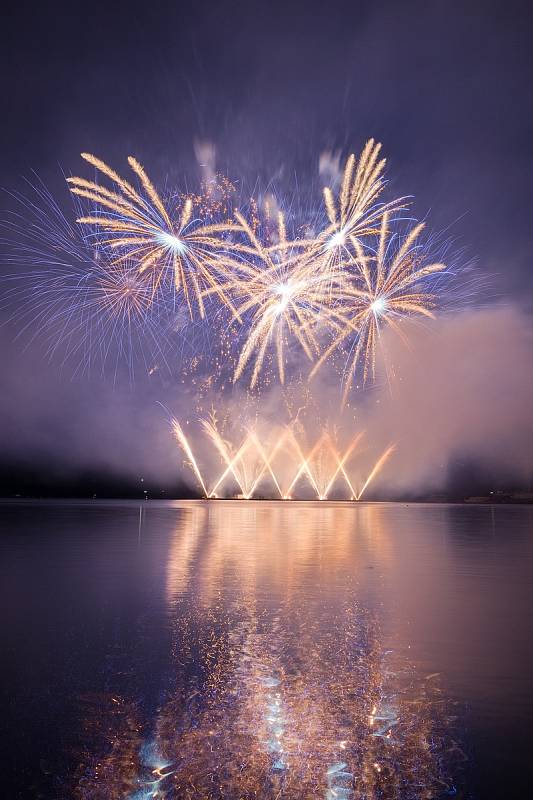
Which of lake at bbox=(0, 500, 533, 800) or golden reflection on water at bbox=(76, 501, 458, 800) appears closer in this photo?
golden reflection on water at bbox=(76, 501, 458, 800)

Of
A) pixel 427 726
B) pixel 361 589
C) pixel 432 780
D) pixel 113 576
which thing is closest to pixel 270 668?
pixel 427 726

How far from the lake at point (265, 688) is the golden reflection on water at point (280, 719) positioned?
0.8 inches

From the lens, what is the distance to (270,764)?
4.99m

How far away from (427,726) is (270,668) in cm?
252

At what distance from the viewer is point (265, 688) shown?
699 centimetres

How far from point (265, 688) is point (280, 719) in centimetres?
104

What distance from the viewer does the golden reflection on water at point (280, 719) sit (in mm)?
4707

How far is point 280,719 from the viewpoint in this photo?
598cm

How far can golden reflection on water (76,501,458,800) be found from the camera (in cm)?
471

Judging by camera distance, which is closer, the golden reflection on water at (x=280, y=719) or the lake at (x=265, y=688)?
the golden reflection on water at (x=280, y=719)

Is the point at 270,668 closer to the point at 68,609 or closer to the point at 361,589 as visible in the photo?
the point at 68,609

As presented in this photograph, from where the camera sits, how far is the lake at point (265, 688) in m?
4.83

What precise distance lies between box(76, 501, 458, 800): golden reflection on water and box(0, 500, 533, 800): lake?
0.07ft

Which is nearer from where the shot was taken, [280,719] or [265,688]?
[280,719]
